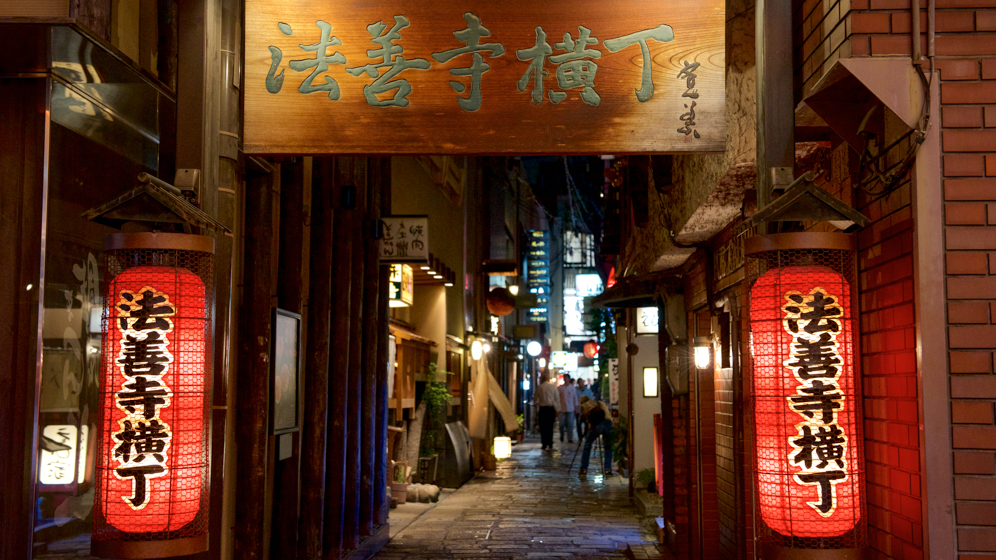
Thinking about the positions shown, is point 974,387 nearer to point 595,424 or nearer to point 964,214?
point 964,214

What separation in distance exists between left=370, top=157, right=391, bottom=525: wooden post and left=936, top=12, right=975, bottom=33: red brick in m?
10.4

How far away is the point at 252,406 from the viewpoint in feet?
27.2

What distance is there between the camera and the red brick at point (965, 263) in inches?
157

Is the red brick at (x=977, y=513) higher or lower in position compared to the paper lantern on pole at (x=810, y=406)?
lower

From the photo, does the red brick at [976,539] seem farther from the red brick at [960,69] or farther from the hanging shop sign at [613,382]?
the hanging shop sign at [613,382]

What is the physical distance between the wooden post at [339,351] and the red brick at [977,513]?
8.55 metres

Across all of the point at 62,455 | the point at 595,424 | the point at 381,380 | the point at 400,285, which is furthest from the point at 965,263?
the point at 595,424

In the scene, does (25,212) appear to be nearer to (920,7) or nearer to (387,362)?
(920,7)

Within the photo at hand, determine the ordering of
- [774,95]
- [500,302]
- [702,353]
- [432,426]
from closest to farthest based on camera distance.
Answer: [774,95]
[702,353]
[432,426]
[500,302]

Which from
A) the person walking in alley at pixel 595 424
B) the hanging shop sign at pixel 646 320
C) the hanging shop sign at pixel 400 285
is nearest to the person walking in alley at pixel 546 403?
the person walking in alley at pixel 595 424

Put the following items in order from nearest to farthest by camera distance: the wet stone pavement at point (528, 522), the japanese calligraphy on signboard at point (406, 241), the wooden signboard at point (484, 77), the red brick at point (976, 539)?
the red brick at point (976, 539)
the wooden signboard at point (484, 77)
the wet stone pavement at point (528, 522)
the japanese calligraphy on signboard at point (406, 241)

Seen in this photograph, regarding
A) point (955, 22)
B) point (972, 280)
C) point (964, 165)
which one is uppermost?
point (955, 22)

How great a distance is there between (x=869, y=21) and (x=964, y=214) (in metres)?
1.12

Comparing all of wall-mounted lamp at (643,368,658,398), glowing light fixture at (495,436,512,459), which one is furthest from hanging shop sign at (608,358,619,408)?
wall-mounted lamp at (643,368,658,398)
